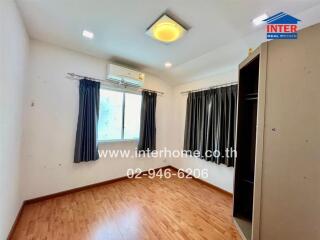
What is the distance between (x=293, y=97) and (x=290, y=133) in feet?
0.87

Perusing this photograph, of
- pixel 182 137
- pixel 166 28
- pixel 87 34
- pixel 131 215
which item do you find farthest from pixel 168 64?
pixel 131 215

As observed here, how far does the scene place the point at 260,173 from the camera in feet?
4.05

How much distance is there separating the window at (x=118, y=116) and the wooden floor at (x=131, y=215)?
1.07 metres

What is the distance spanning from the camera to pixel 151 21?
1.69 meters

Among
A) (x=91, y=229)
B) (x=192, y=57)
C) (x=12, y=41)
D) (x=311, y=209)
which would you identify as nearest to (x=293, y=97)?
(x=311, y=209)

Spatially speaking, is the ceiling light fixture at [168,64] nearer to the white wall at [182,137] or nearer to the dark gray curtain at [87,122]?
the white wall at [182,137]

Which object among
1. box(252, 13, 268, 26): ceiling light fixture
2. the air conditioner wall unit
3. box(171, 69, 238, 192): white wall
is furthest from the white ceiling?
box(171, 69, 238, 192): white wall

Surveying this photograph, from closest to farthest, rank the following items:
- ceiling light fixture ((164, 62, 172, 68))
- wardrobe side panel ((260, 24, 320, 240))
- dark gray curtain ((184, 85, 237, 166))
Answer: wardrobe side panel ((260, 24, 320, 240)), dark gray curtain ((184, 85, 237, 166)), ceiling light fixture ((164, 62, 172, 68))

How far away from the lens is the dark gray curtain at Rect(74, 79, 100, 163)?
8.33 feet

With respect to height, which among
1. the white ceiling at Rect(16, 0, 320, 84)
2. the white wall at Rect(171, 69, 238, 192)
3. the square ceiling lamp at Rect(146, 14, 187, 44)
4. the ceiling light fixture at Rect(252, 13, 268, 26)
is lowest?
the white wall at Rect(171, 69, 238, 192)

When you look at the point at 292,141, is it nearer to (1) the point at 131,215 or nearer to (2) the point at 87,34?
(1) the point at 131,215

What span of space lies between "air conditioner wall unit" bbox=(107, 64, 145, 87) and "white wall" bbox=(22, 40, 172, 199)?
225 mm

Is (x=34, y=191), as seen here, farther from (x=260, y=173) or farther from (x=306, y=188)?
(x=306, y=188)

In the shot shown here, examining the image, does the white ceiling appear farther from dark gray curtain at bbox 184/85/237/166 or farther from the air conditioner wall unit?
dark gray curtain at bbox 184/85/237/166
